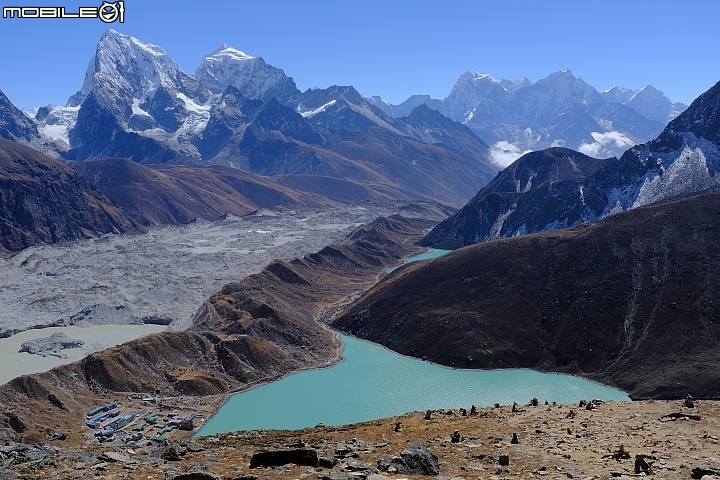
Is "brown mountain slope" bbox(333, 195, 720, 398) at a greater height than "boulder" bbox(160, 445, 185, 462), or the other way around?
"brown mountain slope" bbox(333, 195, 720, 398)

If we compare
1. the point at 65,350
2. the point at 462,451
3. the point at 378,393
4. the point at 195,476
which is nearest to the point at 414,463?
the point at 462,451

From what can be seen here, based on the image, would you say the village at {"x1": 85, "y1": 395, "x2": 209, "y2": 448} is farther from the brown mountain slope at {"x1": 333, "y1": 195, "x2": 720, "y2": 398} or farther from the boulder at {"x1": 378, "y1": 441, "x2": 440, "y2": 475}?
the boulder at {"x1": 378, "y1": 441, "x2": 440, "y2": 475}

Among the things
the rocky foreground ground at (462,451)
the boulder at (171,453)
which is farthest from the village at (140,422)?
the boulder at (171,453)

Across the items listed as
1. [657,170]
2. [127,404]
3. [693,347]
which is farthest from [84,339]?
[657,170]

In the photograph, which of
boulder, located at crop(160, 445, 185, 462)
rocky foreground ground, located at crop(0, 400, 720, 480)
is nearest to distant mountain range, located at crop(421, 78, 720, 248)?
rocky foreground ground, located at crop(0, 400, 720, 480)

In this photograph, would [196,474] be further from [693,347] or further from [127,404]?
[693,347]
